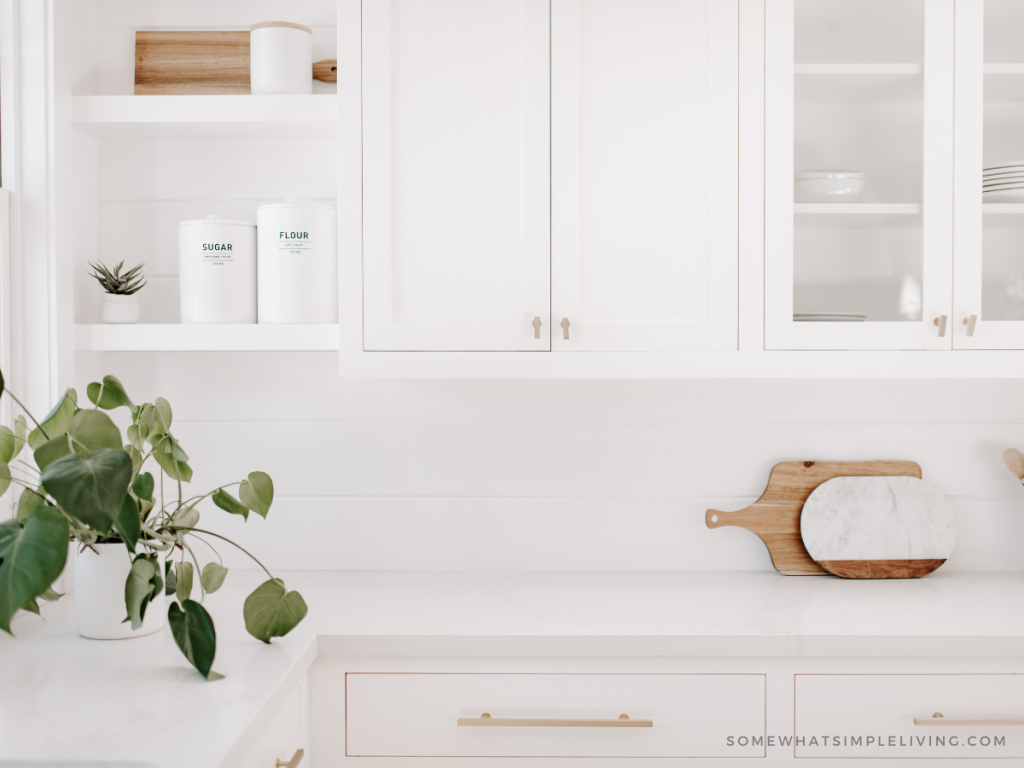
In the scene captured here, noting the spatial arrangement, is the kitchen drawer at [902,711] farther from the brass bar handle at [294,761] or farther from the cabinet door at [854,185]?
the brass bar handle at [294,761]

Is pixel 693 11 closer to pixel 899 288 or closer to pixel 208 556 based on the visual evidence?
pixel 899 288

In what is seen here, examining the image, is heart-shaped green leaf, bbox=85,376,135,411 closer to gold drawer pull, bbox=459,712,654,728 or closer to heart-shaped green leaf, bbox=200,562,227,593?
heart-shaped green leaf, bbox=200,562,227,593

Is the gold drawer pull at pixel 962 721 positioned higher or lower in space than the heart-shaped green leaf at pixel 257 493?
lower

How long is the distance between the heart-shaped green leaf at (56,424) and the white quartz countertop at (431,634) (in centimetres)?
34

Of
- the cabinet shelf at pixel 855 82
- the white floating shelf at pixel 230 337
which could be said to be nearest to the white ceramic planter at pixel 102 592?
the white floating shelf at pixel 230 337

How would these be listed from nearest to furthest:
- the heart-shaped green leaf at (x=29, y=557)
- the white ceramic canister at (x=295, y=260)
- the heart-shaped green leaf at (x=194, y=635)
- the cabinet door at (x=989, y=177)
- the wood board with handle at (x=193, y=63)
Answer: the heart-shaped green leaf at (x=29, y=557) → the heart-shaped green leaf at (x=194, y=635) → the cabinet door at (x=989, y=177) → the white ceramic canister at (x=295, y=260) → the wood board with handle at (x=193, y=63)

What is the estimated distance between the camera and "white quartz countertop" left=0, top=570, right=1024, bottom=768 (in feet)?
3.05

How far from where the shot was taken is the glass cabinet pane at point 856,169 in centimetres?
134

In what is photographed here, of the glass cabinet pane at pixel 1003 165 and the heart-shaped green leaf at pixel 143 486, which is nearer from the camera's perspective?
the heart-shaped green leaf at pixel 143 486

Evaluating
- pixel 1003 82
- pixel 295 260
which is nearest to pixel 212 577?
pixel 295 260

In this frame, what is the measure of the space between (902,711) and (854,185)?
927mm

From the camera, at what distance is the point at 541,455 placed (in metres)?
1.66

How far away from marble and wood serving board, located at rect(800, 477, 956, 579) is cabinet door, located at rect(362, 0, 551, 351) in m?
0.76

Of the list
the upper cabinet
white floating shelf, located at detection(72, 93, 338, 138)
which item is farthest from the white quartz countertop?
white floating shelf, located at detection(72, 93, 338, 138)
